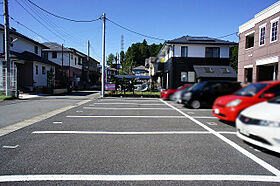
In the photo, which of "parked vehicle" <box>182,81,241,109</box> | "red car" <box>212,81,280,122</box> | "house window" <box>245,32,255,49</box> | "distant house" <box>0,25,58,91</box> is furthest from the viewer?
"distant house" <box>0,25,58,91</box>

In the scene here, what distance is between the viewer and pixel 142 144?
4.53 m

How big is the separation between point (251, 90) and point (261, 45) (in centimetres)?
1078

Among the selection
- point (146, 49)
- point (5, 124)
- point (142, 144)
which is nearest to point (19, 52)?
point (5, 124)

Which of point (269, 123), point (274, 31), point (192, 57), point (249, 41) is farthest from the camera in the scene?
point (192, 57)

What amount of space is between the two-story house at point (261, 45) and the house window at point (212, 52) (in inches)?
271

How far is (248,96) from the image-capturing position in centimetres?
433

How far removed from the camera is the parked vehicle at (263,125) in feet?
11.0

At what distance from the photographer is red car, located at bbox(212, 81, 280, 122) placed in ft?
13.6

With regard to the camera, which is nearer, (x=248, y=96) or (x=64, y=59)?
(x=248, y=96)

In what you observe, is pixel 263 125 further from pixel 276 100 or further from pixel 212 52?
pixel 212 52

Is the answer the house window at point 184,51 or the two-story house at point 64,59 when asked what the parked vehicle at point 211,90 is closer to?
→ the house window at point 184,51

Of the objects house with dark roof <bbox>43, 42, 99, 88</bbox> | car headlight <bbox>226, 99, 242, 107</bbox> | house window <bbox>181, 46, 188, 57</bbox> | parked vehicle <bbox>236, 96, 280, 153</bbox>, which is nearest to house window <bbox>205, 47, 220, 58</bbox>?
house window <bbox>181, 46, 188, 57</bbox>

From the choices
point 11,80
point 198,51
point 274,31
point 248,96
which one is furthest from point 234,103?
point 198,51

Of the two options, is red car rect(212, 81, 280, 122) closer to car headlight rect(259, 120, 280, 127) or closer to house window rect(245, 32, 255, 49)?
car headlight rect(259, 120, 280, 127)
